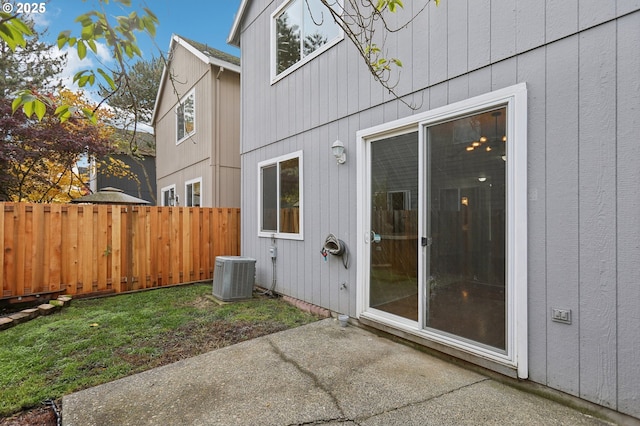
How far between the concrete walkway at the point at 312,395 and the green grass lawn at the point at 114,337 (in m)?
0.30

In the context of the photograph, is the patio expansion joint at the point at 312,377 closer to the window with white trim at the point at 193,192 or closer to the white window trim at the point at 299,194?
the white window trim at the point at 299,194

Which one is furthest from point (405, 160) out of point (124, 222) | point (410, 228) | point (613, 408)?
point (124, 222)

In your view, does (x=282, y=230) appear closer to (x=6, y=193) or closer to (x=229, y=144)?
(x=229, y=144)

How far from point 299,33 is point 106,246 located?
478cm

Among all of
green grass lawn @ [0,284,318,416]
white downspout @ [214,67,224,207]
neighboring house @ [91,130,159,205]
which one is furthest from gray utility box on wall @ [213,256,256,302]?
neighboring house @ [91,130,159,205]

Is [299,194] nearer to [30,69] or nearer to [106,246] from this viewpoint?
[106,246]

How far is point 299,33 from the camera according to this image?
5.05 meters

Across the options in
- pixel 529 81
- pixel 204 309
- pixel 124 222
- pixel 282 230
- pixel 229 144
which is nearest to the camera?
pixel 529 81

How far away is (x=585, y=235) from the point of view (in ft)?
7.36

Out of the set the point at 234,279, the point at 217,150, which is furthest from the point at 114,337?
the point at 217,150

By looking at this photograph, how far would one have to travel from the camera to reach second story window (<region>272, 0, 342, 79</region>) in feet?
14.8

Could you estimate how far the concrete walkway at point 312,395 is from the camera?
213cm

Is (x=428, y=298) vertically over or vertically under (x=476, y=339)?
over

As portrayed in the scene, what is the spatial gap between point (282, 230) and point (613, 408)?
13.8 feet
